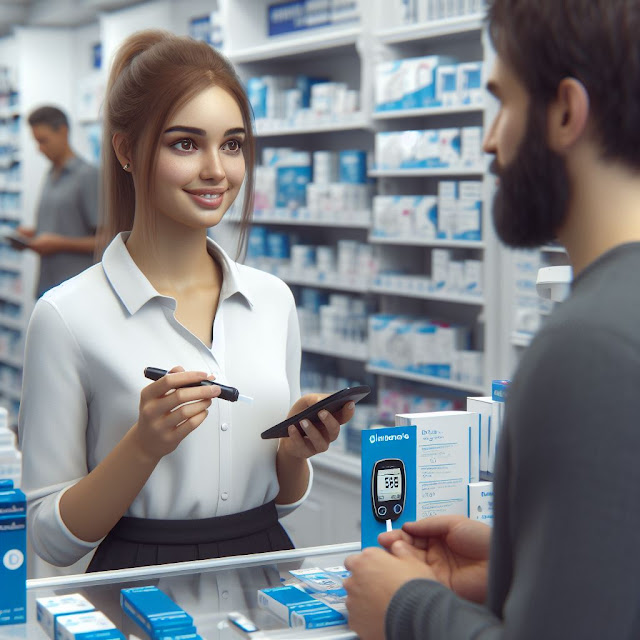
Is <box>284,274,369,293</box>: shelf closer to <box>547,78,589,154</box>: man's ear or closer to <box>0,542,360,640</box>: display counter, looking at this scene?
<box>0,542,360,640</box>: display counter

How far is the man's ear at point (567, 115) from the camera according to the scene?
36.0 inches

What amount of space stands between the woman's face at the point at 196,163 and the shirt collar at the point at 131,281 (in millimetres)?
135

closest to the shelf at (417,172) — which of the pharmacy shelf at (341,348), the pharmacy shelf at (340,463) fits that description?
the pharmacy shelf at (341,348)

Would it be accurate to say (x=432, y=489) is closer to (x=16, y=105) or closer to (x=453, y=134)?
(x=453, y=134)

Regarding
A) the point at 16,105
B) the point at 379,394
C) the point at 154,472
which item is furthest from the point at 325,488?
the point at 16,105

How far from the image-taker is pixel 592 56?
0.90 metres

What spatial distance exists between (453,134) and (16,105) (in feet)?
19.5

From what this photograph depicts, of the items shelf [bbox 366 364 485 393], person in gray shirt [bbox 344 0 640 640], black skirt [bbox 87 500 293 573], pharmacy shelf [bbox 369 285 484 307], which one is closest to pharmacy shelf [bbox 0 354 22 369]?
shelf [bbox 366 364 485 393]

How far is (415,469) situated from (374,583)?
42 centimetres

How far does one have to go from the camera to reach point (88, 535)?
172 cm

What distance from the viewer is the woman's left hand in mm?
1720

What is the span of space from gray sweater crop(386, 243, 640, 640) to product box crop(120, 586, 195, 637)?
0.51m

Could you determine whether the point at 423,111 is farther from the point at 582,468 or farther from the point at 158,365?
the point at 582,468

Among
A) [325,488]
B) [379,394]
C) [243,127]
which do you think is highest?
[243,127]
